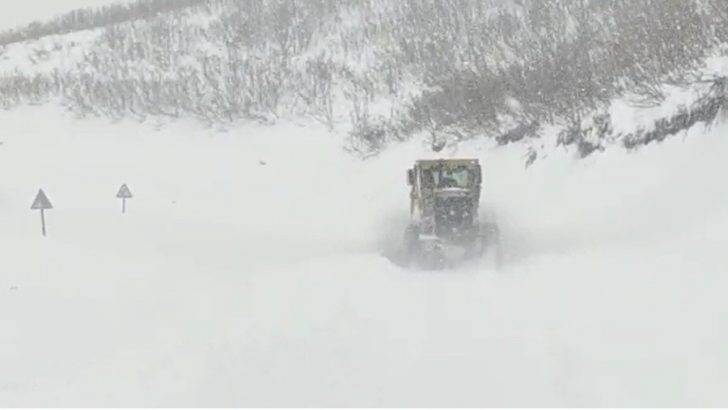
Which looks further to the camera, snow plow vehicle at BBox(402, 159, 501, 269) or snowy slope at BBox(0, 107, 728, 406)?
snow plow vehicle at BBox(402, 159, 501, 269)

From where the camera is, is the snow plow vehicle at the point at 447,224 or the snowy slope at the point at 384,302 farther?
the snow plow vehicle at the point at 447,224

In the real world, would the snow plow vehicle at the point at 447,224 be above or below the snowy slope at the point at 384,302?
above

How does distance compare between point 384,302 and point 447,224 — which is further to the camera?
point 447,224

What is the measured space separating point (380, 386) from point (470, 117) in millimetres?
22496

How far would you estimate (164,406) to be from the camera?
8.03 m

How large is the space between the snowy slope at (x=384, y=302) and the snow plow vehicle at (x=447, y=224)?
1.54 ft

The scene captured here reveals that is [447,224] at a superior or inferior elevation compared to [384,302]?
superior

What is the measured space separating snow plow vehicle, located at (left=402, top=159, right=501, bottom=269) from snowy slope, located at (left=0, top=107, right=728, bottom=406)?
471 mm

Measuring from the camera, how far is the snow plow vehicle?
47.2 feet

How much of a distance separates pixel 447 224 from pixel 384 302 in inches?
132

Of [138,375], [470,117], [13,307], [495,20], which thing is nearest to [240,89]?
[495,20]

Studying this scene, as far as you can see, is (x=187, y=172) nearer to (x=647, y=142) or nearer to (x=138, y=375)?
(x=647, y=142)

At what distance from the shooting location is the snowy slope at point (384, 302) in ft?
27.4

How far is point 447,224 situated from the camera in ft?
48.1
